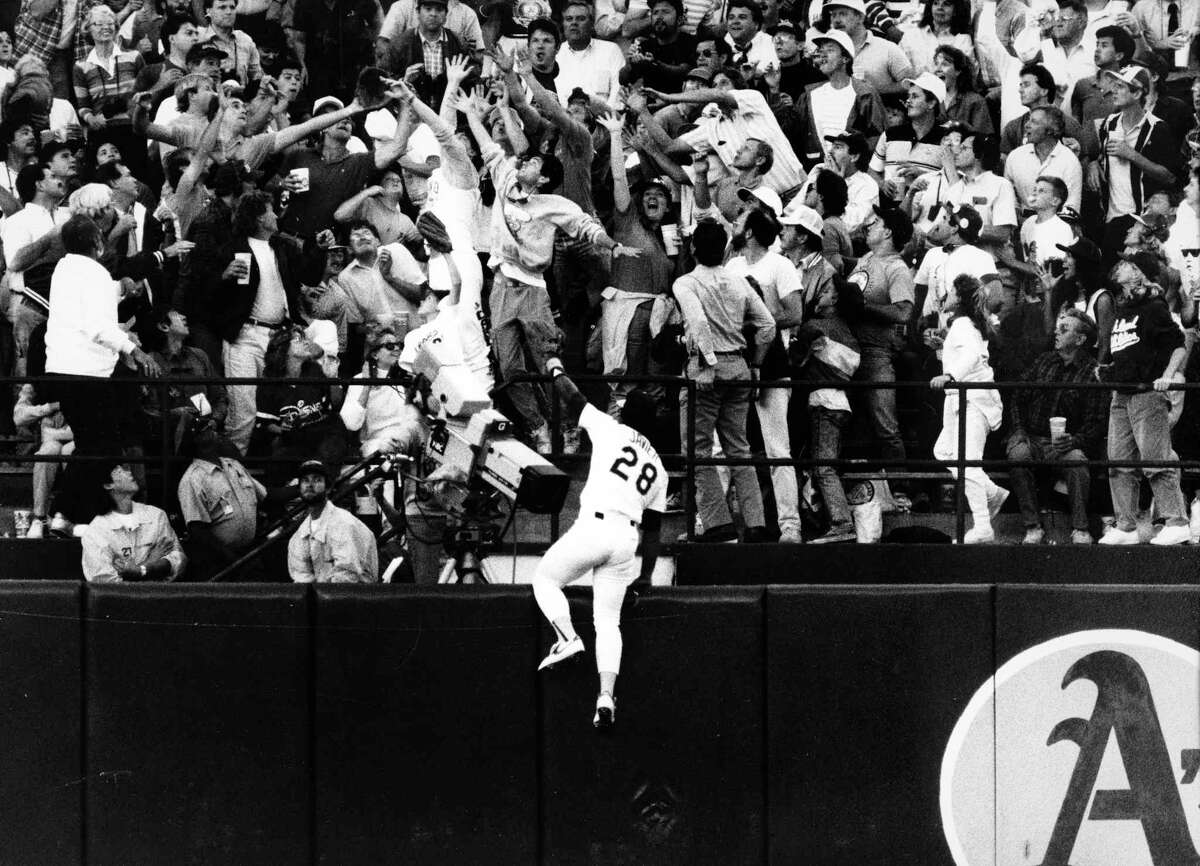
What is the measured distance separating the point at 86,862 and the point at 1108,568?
20.6ft

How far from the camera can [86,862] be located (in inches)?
420

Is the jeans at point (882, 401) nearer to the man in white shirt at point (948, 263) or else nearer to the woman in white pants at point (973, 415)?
the woman in white pants at point (973, 415)

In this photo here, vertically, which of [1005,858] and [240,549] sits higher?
[240,549]

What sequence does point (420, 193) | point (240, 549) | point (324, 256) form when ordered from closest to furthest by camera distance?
point (240, 549) < point (324, 256) < point (420, 193)

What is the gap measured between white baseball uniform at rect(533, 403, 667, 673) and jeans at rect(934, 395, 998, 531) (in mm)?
2601

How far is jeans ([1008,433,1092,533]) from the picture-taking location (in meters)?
12.4

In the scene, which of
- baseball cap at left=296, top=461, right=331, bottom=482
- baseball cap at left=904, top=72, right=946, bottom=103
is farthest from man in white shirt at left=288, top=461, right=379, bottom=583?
baseball cap at left=904, top=72, right=946, bottom=103

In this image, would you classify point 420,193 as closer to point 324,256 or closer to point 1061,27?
point 324,256

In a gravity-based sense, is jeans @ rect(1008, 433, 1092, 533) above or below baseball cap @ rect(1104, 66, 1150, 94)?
below

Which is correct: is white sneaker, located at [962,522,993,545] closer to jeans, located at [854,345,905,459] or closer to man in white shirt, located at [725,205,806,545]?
jeans, located at [854,345,905,459]

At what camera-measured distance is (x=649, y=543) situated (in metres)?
10.7

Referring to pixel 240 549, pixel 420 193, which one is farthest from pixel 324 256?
pixel 240 549

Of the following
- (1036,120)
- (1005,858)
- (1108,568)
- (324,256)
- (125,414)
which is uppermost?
(1036,120)

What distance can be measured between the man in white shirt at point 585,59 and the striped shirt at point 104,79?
3163 millimetres
